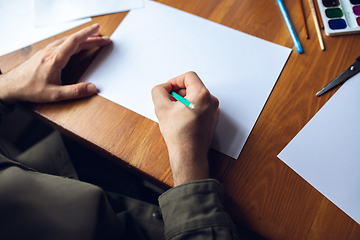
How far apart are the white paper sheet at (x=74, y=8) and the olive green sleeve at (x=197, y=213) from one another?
56cm

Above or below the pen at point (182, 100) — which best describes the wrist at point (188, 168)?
below

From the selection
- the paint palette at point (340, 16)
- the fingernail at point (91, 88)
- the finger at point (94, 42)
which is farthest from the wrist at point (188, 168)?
the paint palette at point (340, 16)

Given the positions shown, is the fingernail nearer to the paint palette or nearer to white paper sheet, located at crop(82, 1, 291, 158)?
white paper sheet, located at crop(82, 1, 291, 158)

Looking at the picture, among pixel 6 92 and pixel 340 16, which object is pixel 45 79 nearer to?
pixel 6 92

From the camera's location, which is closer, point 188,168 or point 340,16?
point 188,168

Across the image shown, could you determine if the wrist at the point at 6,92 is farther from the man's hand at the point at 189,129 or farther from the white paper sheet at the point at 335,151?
the white paper sheet at the point at 335,151

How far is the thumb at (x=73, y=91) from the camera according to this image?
530mm

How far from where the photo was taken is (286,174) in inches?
17.9

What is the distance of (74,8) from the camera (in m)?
0.66

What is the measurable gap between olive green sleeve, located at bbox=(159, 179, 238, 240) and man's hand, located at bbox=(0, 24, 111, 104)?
34 cm

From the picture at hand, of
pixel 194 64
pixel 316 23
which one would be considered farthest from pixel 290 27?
pixel 194 64

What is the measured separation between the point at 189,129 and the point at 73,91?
311 millimetres

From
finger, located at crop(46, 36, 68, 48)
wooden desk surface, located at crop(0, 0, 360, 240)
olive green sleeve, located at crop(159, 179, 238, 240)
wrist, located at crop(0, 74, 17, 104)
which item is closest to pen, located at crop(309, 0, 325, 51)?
wooden desk surface, located at crop(0, 0, 360, 240)

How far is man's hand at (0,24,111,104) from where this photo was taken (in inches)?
21.0
